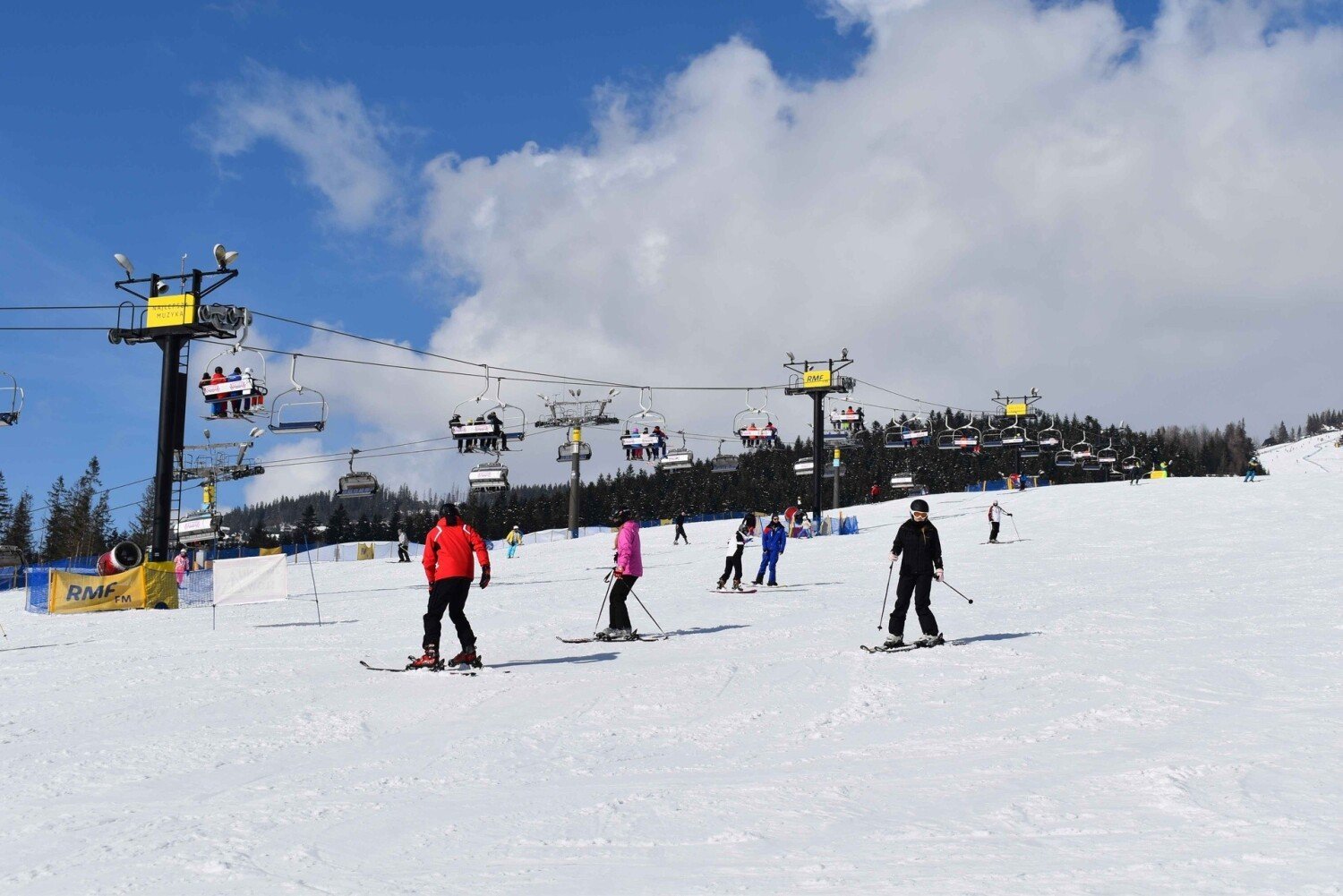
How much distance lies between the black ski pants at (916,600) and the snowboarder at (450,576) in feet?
14.0

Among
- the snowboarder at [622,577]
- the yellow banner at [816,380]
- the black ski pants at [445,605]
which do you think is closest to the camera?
the black ski pants at [445,605]

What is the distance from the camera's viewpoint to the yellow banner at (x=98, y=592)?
924 inches

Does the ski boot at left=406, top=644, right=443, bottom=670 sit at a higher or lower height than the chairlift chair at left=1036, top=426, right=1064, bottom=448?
lower

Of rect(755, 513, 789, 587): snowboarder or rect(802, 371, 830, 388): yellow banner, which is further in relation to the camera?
rect(802, 371, 830, 388): yellow banner

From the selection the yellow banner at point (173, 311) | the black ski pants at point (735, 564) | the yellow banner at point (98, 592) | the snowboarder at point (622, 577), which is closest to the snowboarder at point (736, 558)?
the black ski pants at point (735, 564)

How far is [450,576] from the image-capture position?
10445 millimetres

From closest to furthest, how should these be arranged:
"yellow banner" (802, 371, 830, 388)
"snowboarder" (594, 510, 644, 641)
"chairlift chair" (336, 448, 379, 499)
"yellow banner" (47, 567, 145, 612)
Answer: "snowboarder" (594, 510, 644, 641) < "yellow banner" (47, 567, 145, 612) < "chairlift chair" (336, 448, 379, 499) < "yellow banner" (802, 371, 830, 388)

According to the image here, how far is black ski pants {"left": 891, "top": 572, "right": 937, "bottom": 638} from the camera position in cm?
1116

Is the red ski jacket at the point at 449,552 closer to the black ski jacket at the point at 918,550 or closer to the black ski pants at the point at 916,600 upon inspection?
the black ski pants at the point at 916,600

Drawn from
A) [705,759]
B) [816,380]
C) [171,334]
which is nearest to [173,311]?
[171,334]

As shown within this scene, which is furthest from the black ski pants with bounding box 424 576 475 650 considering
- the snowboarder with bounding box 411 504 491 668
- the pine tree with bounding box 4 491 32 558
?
the pine tree with bounding box 4 491 32 558

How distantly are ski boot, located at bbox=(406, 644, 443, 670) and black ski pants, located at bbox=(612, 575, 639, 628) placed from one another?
2823 mm

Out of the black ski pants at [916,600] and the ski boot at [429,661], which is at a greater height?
the black ski pants at [916,600]

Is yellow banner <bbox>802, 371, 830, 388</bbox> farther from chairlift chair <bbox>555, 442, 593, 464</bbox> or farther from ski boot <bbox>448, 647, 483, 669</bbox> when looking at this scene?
ski boot <bbox>448, 647, 483, 669</bbox>
